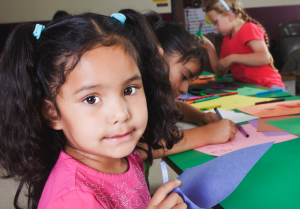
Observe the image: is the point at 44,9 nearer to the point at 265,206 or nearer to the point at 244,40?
the point at 244,40

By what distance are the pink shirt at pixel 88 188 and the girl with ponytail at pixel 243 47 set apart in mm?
1308

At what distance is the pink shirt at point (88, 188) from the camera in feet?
1.54

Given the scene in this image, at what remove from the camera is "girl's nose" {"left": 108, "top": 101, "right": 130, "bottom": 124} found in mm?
497

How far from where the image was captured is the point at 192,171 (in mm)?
529

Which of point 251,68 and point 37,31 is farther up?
point 37,31

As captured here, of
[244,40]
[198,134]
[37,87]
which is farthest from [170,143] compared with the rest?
[244,40]

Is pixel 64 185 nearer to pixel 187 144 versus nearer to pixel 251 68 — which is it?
pixel 187 144

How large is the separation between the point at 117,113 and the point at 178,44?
2.37 feet

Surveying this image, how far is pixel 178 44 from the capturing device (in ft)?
3.73

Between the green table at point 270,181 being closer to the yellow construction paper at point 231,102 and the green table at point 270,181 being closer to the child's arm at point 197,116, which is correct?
the child's arm at point 197,116

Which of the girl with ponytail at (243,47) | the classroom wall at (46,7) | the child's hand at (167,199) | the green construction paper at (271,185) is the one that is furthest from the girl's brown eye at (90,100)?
the classroom wall at (46,7)

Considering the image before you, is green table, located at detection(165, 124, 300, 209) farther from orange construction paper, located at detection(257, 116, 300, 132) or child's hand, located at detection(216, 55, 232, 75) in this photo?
child's hand, located at detection(216, 55, 232, 75)

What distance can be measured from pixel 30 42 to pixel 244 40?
1584 millimetres

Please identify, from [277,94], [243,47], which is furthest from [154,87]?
[243,47]
